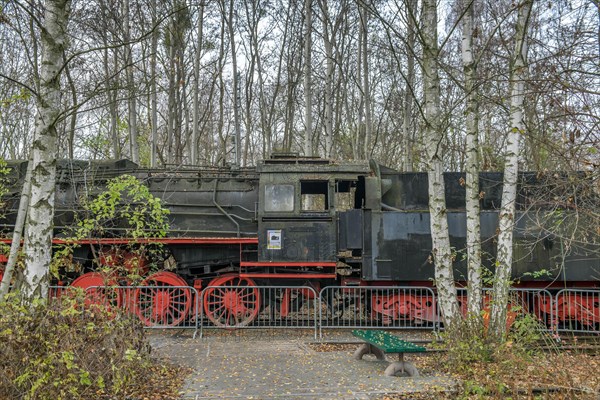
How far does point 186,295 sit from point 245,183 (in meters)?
2.70

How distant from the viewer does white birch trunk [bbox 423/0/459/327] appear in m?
7.05

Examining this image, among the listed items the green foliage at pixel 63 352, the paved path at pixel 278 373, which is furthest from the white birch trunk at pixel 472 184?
the green foliage at pixel 63 352

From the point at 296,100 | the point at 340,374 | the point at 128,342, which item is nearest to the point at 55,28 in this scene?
the point at 128,342

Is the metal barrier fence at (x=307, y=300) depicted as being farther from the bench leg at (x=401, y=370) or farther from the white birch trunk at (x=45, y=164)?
the white birch trunk at (x=45, y=164)

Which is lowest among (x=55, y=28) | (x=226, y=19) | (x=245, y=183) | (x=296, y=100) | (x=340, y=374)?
(x=340, y=374)

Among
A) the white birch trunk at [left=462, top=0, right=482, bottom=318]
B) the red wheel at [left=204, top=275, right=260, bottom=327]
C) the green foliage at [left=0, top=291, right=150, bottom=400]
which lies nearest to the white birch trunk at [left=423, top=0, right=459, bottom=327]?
the white birch trunk at [left=462, top=0, right=482, bottom=318]

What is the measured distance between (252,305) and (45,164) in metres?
5.83

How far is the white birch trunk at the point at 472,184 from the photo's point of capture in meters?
6.97

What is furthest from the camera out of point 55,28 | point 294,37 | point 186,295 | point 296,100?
point 296,100

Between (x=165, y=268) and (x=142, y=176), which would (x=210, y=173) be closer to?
(x=142, y=176)

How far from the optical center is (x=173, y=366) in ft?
21.8

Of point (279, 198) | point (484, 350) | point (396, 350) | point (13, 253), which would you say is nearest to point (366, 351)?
point (396, 350)

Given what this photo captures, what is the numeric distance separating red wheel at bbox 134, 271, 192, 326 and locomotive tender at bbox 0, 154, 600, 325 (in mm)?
62

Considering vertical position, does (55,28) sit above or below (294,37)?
below
